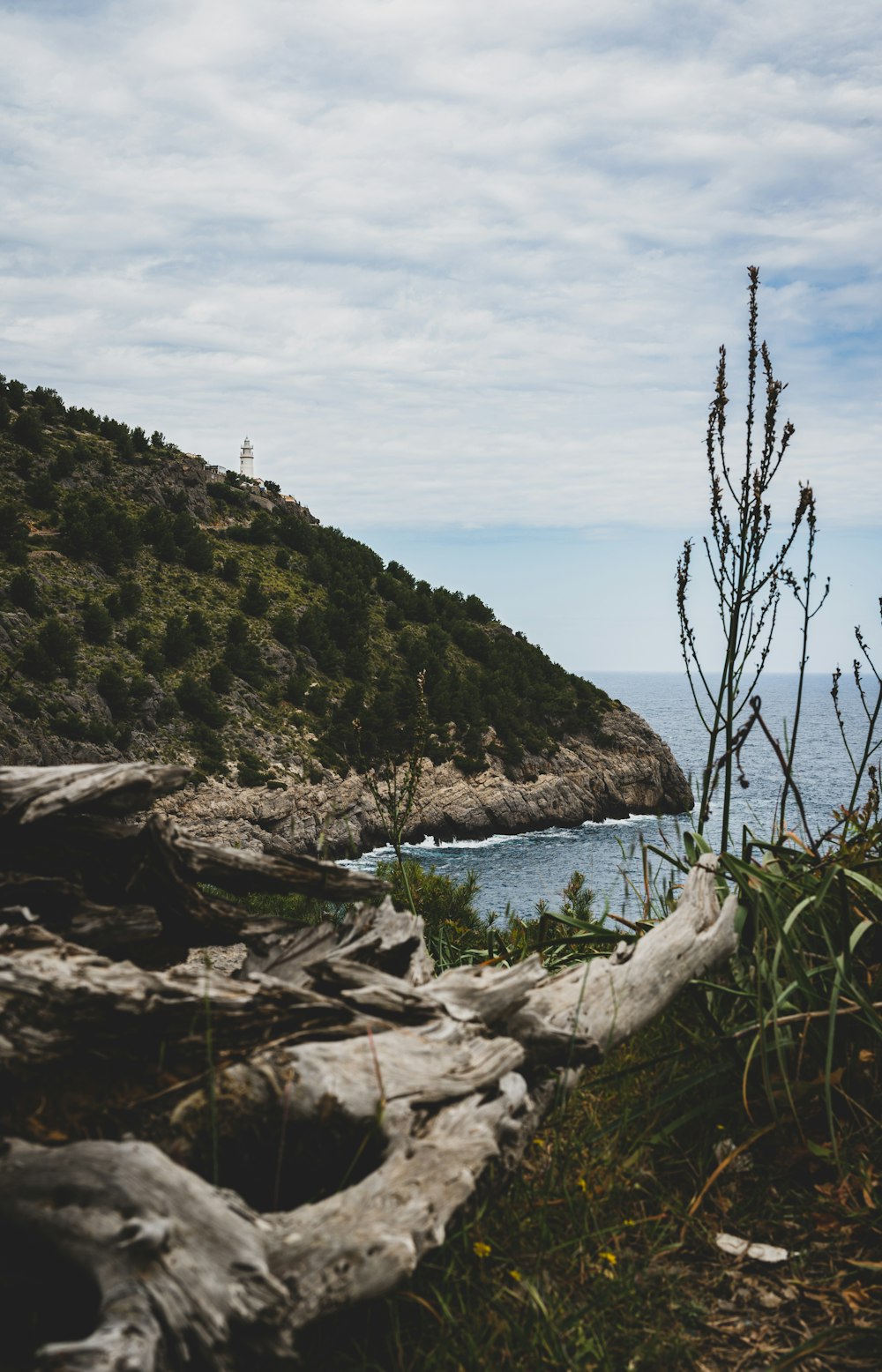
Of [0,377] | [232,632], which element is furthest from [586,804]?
[0,377]

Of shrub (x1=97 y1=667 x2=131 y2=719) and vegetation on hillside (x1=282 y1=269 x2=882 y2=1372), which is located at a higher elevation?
shrub (x1=97 y1=667 x2=131 y2=719)

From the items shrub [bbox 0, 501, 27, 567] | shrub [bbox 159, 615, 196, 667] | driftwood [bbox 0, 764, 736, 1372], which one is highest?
shrub [bbox 0, 501, 27, 567]

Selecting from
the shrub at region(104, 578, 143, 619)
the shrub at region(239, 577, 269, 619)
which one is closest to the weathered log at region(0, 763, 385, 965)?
the shrub at region(104, 578, 143, 619)

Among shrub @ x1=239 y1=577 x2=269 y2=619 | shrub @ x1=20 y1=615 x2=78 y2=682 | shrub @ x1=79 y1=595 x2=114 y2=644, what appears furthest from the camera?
shrub @ x1=239 y1=577 x2=269 y2=619

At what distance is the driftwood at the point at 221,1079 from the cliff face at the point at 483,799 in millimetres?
35524

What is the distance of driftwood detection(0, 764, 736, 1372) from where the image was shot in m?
1.72

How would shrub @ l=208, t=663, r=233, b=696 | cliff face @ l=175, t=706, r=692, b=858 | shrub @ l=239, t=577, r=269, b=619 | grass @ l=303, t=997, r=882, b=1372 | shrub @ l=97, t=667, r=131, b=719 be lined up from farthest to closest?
shrub @ l=239, t=577, r=269, b=619, shrub @ l=208, t=663, r=233, b=696, shrub @ l=97, t=667, r=131, b=719, cliff face @ l=175, t=706, r=692, b=858, grass @ l=303, t=997, r=882, b=1372

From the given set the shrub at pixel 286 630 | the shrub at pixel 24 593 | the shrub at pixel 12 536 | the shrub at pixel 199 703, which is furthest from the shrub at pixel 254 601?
the shrub at pixel 24 593

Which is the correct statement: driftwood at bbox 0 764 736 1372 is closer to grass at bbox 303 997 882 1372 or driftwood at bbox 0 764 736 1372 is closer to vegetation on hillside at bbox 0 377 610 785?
grass at bbox 303 997 882 1372

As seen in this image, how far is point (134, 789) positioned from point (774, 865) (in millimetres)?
2318

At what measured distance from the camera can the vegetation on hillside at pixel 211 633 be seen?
43.1m

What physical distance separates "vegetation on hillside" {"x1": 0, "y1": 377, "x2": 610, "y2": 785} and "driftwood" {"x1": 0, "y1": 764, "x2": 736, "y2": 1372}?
36.1 meters

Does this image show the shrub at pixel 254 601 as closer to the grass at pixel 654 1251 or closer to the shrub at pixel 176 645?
the shrub at pixel 176 645

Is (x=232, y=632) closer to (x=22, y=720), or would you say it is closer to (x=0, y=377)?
(x=22, y=720)
